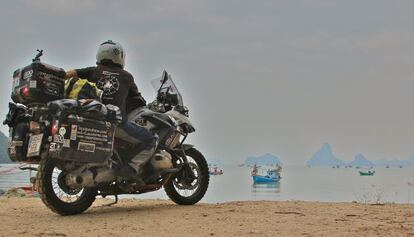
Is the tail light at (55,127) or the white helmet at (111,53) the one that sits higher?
the white helmet at (111,53)

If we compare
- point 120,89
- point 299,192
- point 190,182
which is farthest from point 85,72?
point 299,192

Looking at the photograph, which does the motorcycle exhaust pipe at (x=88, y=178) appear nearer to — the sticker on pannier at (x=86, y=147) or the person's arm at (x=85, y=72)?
the sticker on pannier at (x=86, y=147)

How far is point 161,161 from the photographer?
823 cm

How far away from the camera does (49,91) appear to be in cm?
706

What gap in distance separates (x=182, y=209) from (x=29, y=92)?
8.73 ft

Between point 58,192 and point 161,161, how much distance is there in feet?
5.38

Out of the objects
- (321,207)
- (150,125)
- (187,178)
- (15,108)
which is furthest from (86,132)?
(321,207)

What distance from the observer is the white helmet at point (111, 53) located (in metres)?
7.88

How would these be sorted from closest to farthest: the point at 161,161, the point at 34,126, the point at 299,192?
the point at 34,126 < the point at 161,161 < the point at 299,192

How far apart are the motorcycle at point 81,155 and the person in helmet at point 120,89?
0.13m

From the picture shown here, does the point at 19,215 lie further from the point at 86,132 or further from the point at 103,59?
the point at 103,59

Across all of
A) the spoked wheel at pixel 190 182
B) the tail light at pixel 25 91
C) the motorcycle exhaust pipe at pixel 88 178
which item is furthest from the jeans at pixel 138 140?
the tail light at pixel 25 91

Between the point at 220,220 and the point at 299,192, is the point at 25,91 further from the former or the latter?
the point at 299,192

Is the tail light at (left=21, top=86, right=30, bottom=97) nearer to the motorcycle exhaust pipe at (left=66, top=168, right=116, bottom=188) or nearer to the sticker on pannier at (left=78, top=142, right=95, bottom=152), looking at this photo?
the sticker on pannier at (left=78, top=142, right=95, bottom=152)
